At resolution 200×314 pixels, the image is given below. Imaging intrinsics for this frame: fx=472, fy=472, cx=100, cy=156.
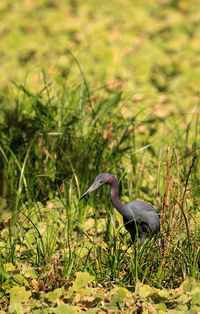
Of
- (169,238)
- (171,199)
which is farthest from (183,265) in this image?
(171,199)

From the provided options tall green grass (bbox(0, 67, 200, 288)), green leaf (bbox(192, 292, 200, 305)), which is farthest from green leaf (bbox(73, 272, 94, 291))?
green leaf (bbox(192, 292, 200, 305))

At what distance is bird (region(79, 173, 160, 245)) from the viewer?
2.75 m

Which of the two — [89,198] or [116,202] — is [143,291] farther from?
[89,198]

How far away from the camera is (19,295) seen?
2.58m

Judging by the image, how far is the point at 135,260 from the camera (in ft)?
8.91

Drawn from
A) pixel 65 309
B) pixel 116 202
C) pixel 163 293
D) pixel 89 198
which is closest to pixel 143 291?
pixel 163 293

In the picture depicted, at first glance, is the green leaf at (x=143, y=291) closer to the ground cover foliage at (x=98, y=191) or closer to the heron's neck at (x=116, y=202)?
the ground cover foliage at (x=98, y=191)

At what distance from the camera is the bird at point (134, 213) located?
9.02ft

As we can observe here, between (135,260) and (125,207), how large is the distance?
311 millimetres

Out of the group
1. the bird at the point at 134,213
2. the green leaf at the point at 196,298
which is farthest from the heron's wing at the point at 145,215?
the green leaf at the point at 196,298

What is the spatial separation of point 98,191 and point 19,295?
1.26 metres

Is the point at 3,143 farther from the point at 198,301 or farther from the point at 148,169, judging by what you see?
the point at 198,301

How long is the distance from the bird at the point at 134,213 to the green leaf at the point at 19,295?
2.23 feet

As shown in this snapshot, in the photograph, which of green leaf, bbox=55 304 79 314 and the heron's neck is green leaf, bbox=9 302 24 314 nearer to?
green leaf, bbox=55 304 79 314
